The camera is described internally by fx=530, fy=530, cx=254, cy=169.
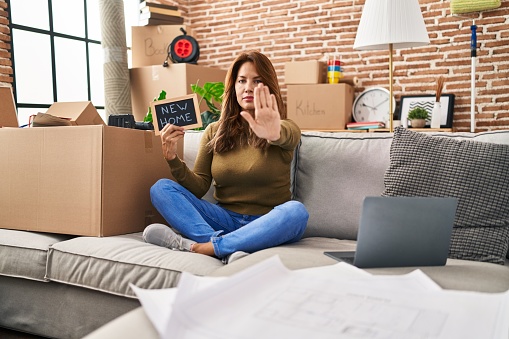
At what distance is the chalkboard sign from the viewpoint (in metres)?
1.97

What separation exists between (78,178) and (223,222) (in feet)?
1.80

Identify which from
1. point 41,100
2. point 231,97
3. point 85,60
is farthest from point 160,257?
point 85,60

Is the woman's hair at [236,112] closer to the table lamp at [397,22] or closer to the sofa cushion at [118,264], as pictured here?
the sofa cushion at [118,264]

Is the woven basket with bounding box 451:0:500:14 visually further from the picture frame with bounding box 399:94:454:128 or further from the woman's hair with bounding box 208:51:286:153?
the woman's hair with bounding box 208:51:286:153

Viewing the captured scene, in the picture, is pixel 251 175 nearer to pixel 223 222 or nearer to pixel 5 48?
pixel 223 222

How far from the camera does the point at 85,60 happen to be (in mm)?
4535

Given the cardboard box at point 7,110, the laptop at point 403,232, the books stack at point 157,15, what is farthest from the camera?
the books stack at point 157,15

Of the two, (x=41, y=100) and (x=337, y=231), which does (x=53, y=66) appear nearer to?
(x=41, y=100)

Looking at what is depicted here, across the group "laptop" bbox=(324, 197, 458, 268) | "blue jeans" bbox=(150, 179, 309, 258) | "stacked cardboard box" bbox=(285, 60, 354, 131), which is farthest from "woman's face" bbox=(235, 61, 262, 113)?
"stacked cardboard box" bbox=(285, 60, 354, 131)

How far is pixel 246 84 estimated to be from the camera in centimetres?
212

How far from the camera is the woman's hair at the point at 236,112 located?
6.80 ft

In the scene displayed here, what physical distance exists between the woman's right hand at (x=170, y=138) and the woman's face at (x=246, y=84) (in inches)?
11.4

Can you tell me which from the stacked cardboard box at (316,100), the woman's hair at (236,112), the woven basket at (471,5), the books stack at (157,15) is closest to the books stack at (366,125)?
the stacked cardboard box at (316,100)

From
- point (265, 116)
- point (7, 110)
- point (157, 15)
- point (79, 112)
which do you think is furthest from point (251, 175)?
point (157, 15)
